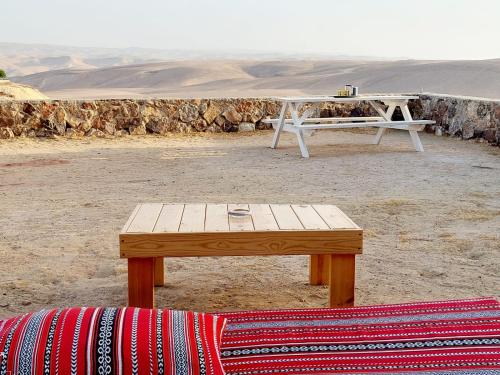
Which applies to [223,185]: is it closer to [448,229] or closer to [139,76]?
[448,229]

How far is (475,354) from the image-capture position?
2.42 meters

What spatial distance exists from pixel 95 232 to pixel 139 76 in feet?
142

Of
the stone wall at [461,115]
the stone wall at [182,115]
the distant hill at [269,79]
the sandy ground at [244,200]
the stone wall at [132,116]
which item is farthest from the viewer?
the distant hill at [269,79]

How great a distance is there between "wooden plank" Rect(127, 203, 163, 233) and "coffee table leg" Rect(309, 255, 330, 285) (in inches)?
31.6

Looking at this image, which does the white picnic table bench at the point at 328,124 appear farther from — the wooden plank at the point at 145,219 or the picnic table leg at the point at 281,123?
the wooden plank at the point at 145,219

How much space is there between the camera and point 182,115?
374 inches

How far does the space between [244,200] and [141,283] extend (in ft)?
8.00

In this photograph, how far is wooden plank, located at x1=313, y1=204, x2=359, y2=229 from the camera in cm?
286

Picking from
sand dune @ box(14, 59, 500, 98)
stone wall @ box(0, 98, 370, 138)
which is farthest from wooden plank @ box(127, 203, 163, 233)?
sand dune @ box(14, 59, 500, 98)

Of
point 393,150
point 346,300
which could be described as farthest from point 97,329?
point 393,150

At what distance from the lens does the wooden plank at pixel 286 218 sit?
2.83 metres

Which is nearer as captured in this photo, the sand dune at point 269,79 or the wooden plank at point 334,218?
the wooden plank at point 334,218

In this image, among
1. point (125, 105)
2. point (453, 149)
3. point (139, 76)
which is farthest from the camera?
point (139, 76)

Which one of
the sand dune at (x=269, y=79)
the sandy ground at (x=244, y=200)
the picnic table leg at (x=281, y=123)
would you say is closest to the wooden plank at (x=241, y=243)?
the sandy ground at (x=244, y=200)
